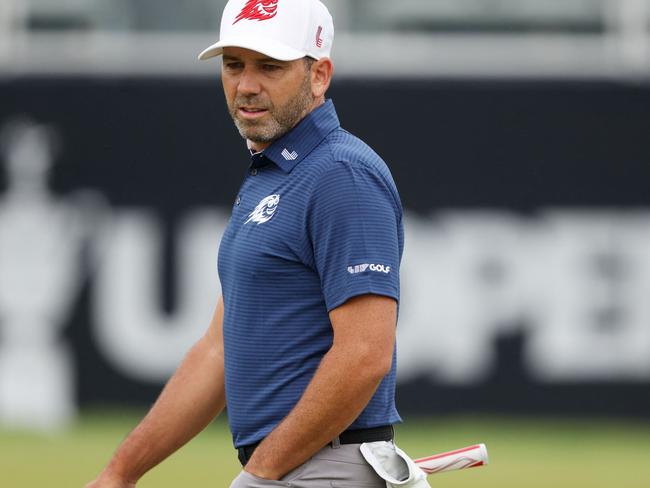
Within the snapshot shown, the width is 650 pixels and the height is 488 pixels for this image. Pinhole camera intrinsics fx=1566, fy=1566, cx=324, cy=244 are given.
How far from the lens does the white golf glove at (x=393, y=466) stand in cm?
397

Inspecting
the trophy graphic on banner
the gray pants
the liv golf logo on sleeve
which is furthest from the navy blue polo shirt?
the trophy graphic on banner

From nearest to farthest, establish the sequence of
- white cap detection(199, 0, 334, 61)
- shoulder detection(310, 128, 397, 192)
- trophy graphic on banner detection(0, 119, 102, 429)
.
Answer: shoulder detection(310, 128, 397, 192), white cap detection(199, 0, 334, 61), trophy graphic on banner detection(0, 119, 102, 429)

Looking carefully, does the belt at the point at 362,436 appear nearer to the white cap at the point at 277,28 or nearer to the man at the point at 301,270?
the man at the point at 301,270

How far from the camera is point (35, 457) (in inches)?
420

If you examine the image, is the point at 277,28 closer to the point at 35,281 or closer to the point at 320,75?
the point at 320,75

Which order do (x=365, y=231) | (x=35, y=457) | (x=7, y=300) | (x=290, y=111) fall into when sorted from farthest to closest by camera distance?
(x=7, y=300) → (x=35, y=457) → (x=290, y=111) → (x=365, y=231)

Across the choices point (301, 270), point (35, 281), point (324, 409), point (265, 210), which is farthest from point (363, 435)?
point (35, 281)

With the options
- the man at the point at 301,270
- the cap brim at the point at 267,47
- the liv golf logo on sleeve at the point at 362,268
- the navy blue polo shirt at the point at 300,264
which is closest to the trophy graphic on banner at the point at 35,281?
the man at the point at 301,270

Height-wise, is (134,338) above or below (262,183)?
below

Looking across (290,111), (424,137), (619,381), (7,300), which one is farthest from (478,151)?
(290,111)

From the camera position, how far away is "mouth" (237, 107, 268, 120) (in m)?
4.15

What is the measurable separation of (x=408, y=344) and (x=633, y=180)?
2.20m

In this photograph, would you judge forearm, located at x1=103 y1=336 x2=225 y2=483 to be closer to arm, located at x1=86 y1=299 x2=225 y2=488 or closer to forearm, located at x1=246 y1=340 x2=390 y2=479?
arm, located at x1=86 y1=299 x2=225 y2=488

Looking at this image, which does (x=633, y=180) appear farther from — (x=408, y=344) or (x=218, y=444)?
(x=218, y=444)
